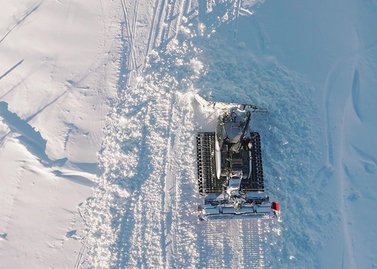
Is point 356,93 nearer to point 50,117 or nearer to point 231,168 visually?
point 231,168

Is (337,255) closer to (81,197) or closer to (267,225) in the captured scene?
(267,225)

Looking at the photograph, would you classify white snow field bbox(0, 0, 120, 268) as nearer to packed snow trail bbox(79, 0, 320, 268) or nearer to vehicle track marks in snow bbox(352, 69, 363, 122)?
packed snow trail bbox(79, 0, 320, 268)

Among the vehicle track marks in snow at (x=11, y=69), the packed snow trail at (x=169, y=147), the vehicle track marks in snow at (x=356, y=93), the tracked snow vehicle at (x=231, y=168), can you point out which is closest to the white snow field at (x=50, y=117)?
the vehicle track marks in snow at (x=11, y=69)

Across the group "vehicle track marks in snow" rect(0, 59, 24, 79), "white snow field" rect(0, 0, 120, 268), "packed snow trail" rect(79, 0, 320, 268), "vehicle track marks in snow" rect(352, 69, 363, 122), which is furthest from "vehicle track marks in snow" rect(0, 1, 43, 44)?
"vehicle track marks in snow" rect(352, 69, 363, 122)

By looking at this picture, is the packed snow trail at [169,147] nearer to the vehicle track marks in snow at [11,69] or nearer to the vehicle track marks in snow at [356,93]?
the vehicle track marks in snow at [356,93]

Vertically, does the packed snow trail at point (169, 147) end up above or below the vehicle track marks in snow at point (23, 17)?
below

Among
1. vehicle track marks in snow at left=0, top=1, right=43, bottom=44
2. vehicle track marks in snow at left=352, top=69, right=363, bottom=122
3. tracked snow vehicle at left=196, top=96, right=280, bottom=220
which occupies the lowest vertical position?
tracked snow vehicle at left=196, top=96, right=280, bottom=220
